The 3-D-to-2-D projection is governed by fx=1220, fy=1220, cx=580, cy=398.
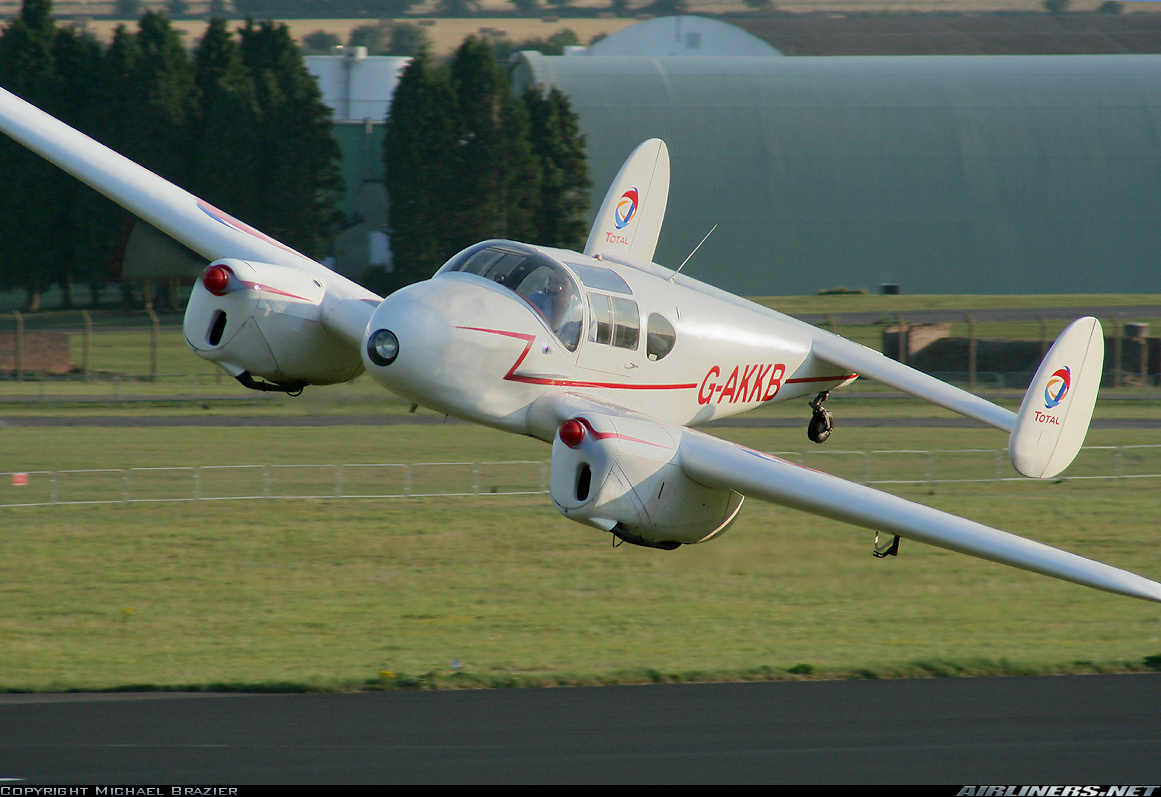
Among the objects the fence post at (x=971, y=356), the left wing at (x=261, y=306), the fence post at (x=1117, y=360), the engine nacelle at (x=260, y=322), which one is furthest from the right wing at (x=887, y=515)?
the fence post at (x=1117, y=360)

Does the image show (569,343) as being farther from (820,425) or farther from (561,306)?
(820,425)

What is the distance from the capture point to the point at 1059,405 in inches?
762

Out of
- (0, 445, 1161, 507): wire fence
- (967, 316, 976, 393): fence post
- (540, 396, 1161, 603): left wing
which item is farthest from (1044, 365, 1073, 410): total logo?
(967, 316, 976, 393): fence post

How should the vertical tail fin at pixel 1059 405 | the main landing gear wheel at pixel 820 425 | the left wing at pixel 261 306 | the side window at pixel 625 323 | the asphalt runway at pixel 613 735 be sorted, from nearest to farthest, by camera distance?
the asphalt runway at pixel 613 735 < the side window at pixel 625 323 < the left wing at pixel 261 306 < the vertical tail fin at pixel 1059 405 < the main landing gear wheel at pixel 820 425

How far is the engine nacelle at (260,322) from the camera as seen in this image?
18766 mm

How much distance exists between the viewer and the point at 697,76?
9000 cm

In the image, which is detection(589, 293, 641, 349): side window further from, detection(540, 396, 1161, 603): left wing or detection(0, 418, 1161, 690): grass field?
detection(0, 418, 1161, 690): grass field

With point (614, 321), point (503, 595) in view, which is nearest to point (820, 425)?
point (614, 321)

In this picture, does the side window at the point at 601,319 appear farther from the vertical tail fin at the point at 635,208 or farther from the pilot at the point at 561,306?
the vertical tail fin at the point at 635,208

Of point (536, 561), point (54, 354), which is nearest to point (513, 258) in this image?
point (536, 561)

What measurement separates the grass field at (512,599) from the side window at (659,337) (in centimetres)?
326

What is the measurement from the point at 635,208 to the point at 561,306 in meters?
7.85

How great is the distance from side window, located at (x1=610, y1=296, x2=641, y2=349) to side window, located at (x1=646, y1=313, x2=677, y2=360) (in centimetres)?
30

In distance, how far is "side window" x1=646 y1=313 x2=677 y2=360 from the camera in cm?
1930
